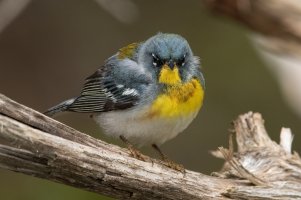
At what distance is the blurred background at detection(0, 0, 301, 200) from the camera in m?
7.99

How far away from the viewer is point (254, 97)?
816 centimetres

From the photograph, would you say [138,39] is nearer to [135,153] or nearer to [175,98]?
[175,98]

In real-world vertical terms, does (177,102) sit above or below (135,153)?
above

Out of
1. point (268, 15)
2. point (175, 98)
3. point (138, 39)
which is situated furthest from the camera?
point (138, 39)

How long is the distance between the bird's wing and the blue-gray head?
0.40 feet

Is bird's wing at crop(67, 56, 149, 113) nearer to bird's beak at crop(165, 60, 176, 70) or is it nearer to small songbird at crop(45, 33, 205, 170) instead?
small songbird at crop(45, 33, 205, 170)

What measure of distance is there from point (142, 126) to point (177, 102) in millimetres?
294

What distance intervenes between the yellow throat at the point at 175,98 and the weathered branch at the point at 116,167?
377 millimetres

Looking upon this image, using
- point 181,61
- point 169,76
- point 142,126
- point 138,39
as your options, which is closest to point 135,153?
point 142,126

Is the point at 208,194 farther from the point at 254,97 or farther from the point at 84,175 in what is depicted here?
the point at 254,97

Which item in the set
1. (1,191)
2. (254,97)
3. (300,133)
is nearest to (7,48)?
(1,191)

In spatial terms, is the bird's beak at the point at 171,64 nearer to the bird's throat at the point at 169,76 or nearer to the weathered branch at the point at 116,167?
Result: the bird's throat at the point at 169,76

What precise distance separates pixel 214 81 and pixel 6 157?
15.2 feet

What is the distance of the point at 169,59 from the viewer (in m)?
4.79
